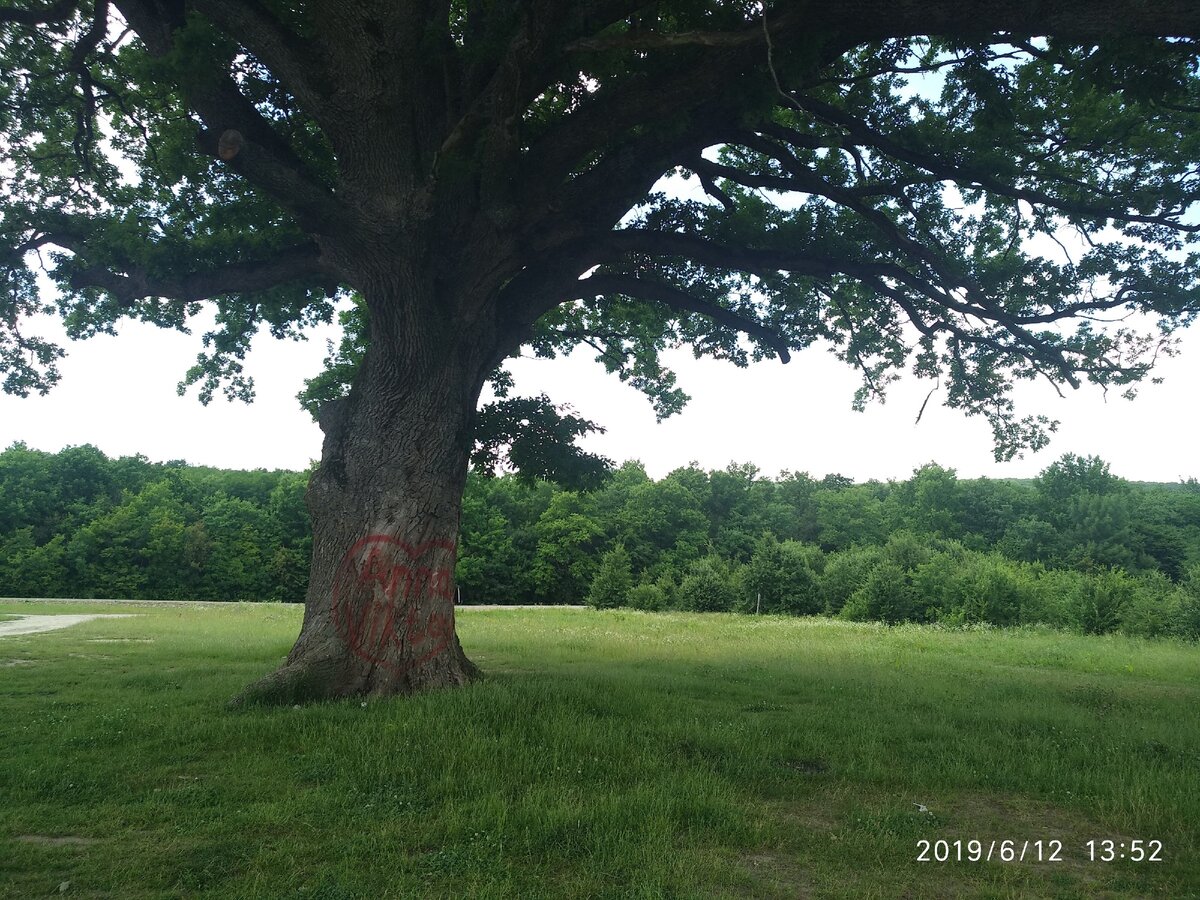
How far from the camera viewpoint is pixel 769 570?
1785 inches

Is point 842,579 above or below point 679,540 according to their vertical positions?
below

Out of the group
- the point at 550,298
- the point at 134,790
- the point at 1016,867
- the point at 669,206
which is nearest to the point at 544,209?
the point at 550,298

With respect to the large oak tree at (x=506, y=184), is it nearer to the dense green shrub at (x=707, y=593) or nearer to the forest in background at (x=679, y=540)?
the forest in background at (x=679, y=540)

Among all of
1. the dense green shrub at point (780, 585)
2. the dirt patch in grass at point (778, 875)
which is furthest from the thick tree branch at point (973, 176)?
the dense green shrub at point (780, 585)

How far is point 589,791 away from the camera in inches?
221

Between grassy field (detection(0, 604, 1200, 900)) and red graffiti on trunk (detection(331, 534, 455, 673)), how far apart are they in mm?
954

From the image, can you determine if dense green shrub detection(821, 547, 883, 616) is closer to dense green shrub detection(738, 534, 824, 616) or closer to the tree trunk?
dense green shrub detection(738, 534, 824, 616)

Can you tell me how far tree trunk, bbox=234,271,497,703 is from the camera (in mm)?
8984

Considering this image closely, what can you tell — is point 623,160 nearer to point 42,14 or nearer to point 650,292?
point 650,292

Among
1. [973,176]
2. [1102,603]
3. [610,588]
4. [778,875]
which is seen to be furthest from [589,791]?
[610,588]

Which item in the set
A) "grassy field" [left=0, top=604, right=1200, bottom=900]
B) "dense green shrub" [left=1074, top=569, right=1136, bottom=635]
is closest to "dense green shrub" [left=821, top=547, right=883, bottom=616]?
"dense green shrub" [left=1074, top=569, right=1136, bottom=635]

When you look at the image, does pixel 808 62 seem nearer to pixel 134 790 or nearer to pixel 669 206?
pixel 669 206

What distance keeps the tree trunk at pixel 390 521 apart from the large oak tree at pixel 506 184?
0.12 ft

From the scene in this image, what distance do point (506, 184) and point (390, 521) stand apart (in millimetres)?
4619
